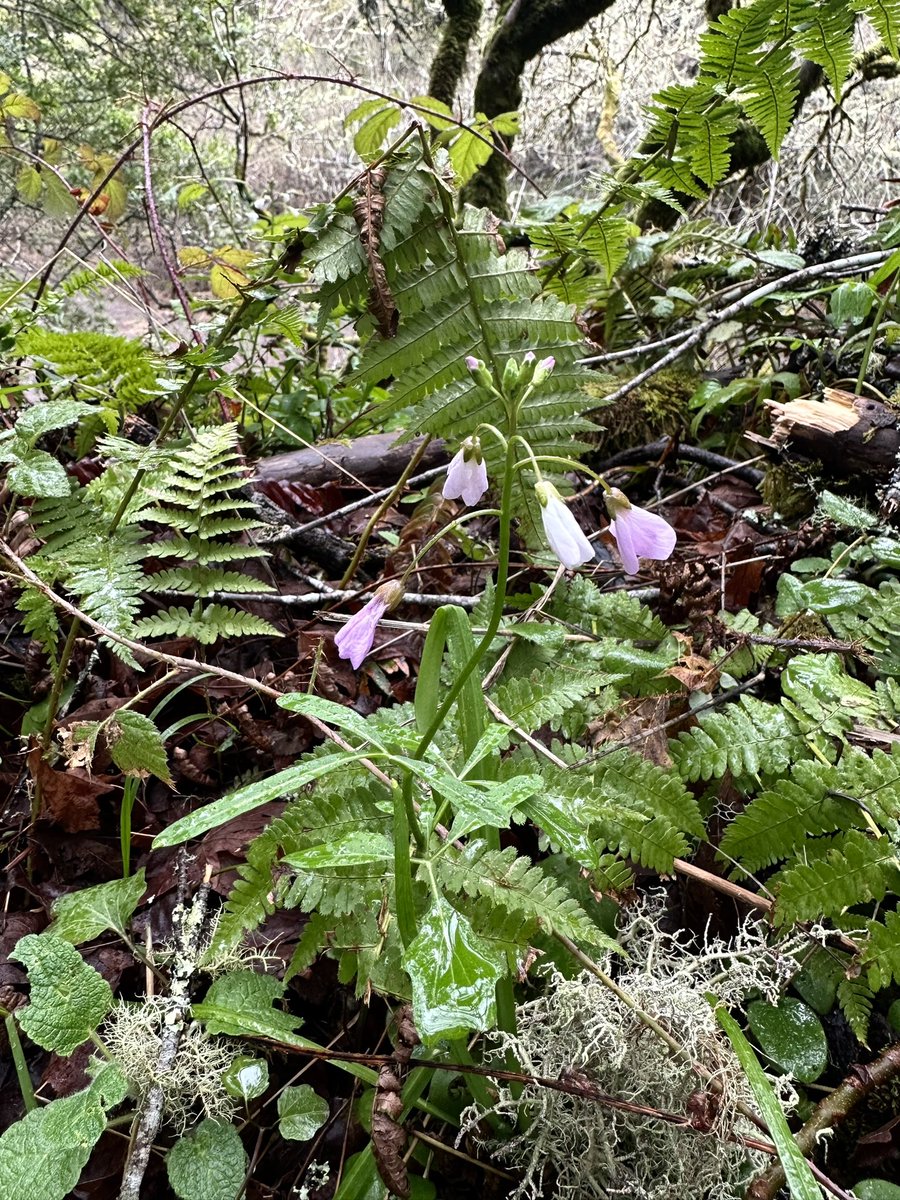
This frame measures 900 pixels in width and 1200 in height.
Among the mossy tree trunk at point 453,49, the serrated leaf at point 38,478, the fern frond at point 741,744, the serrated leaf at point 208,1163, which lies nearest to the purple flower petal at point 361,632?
the fern frond at point 741,744

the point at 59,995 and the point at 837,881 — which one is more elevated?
the point at 59,995

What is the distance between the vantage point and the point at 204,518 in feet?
7.00

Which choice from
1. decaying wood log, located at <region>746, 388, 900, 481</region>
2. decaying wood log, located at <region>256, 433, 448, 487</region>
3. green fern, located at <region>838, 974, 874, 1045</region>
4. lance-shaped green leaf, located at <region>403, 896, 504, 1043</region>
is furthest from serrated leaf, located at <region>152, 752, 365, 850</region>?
decaying wood log, located at <region>746, 388, 900, 481</region>

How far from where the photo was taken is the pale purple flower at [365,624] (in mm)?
1258

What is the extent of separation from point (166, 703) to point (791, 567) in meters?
1.76

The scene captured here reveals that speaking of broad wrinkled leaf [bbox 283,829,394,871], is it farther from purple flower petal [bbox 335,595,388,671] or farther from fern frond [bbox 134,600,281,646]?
fern frond [bbox 134,600,281,646]

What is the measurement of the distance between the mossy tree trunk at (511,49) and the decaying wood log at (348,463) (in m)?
2.66

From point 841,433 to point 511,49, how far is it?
4.35 m

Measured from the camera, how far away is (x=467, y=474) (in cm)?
137

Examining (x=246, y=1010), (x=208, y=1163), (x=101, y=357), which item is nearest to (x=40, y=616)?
(x=101, y=357)

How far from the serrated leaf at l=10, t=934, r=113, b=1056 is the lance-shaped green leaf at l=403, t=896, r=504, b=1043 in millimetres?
647

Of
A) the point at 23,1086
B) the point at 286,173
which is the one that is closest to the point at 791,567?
the point at 23,1086

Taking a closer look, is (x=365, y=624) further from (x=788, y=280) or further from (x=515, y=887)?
(x=788, y=280)

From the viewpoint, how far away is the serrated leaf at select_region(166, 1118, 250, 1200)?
1.09 meters
